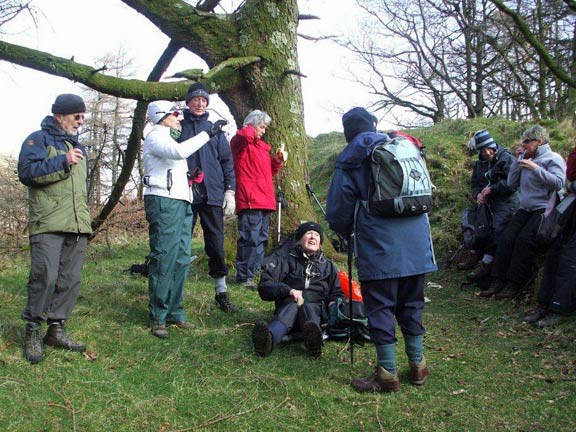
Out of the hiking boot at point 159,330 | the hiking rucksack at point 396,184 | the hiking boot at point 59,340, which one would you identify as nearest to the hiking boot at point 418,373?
the hiking rucksack at point 396,184

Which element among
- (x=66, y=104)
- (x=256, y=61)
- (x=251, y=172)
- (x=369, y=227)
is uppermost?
(x=256, y=61)

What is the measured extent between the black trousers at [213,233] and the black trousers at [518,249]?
3.23 m

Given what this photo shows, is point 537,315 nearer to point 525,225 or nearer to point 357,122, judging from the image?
point 525,225

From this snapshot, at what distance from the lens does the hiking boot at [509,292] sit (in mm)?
6102

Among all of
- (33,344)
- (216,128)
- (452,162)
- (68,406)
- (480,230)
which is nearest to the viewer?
(68,406)

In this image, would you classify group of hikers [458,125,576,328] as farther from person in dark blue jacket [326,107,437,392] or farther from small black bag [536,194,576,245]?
person in dark blue jacket [326,107,437,392]

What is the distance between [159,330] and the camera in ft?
15.3

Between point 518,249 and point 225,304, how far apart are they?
329 cm

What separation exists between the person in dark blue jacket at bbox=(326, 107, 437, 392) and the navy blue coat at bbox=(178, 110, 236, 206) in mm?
1842

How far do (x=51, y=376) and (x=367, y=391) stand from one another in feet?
7.07

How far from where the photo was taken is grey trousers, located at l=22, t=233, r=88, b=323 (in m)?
3.99

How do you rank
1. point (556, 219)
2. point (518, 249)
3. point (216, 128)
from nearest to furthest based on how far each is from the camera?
point (216, 128) → point (556, 219) → point (518, 249)

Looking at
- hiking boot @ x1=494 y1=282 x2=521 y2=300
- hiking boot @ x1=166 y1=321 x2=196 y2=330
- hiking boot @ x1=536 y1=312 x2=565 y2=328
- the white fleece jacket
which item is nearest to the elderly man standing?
the white fleece jacket

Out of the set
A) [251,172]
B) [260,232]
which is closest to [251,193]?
[251,172]
